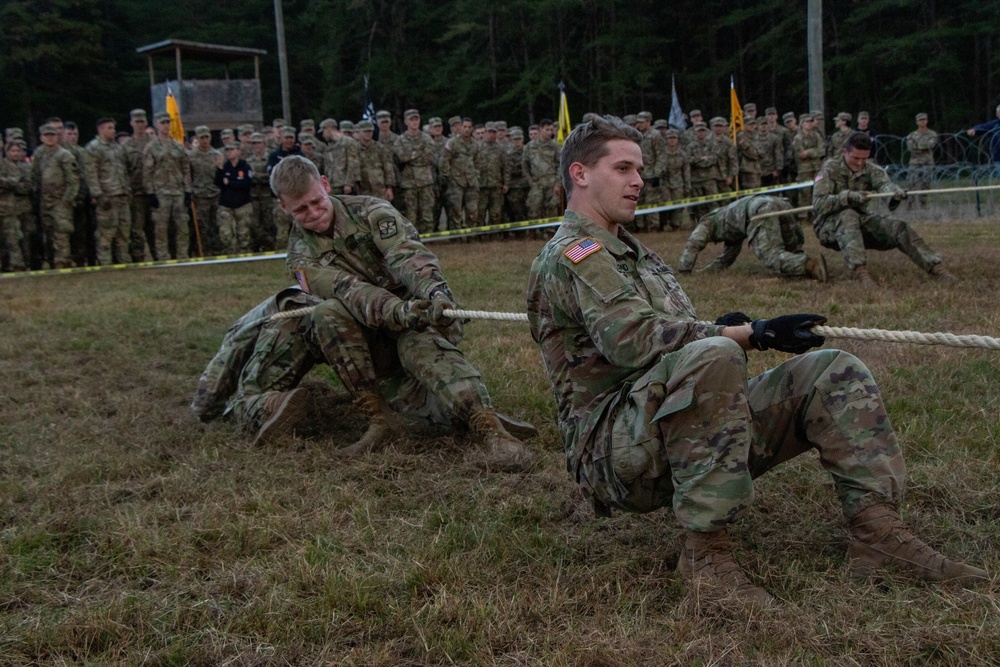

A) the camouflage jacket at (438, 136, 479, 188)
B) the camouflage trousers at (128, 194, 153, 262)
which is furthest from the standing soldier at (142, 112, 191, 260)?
the camouflage jacket at (438, 136, 479, 188)

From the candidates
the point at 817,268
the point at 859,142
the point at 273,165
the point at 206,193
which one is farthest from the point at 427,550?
the point at 206,193

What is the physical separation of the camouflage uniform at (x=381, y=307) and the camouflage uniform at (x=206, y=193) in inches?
432

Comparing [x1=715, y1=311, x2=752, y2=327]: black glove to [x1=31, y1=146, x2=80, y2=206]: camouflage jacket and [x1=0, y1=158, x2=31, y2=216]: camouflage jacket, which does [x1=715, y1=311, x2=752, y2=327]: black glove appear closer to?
[x1=31, y1=146, x2=80, y2=206]: camouflage jacket

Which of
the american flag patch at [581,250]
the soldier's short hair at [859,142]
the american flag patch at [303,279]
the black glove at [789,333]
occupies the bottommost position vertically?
the black glove at [789,333]

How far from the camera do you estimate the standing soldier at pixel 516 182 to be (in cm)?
1803

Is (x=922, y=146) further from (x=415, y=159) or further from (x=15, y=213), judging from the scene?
(x=15, y=213)

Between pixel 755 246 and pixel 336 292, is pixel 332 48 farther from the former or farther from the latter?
pixel 336 292

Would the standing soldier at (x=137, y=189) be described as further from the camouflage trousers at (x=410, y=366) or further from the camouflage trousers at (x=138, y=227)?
the camouflage trousers at (x=410, y=366)

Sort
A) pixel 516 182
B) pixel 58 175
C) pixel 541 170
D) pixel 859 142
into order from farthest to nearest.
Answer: pixel 516 182 < pixel 541 170 < pixel 58 175 < pixel 859 142

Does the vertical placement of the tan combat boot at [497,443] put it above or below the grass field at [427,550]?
above

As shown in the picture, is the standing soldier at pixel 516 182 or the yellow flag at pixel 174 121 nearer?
the standing soldier at pixel 516 182

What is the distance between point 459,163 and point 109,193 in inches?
225

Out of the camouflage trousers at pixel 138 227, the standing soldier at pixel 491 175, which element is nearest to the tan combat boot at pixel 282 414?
the camouflage trousers at pixel 138 227

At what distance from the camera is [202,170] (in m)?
15.9
